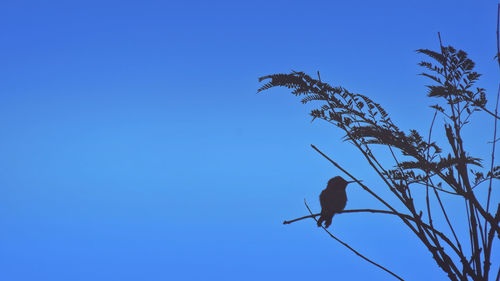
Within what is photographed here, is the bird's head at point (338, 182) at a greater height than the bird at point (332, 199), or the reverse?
the bird's head at point (338, 182)

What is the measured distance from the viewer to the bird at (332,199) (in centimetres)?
342

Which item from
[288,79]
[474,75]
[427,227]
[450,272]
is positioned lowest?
[450,272]

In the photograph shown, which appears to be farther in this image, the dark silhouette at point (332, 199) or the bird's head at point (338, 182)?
the bird's head at point (338, 182)

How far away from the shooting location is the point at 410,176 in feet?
10.6

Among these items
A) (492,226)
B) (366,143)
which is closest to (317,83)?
(366,143)

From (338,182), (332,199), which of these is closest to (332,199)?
(332,199)

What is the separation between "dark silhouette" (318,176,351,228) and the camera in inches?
135

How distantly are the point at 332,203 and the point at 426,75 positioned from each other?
136cm

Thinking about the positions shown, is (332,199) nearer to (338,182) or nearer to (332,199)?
(332,199)

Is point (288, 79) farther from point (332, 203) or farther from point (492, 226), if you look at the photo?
point (492, 226)

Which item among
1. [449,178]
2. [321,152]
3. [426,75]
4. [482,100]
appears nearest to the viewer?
[321,152]

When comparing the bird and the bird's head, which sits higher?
the bird's head

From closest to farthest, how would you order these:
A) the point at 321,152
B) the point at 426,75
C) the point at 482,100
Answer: the point at 321,152 < the point at 482,100 < the point at 426,75

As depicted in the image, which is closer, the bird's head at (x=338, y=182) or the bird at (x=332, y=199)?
the bird at (x=332, y=199)
